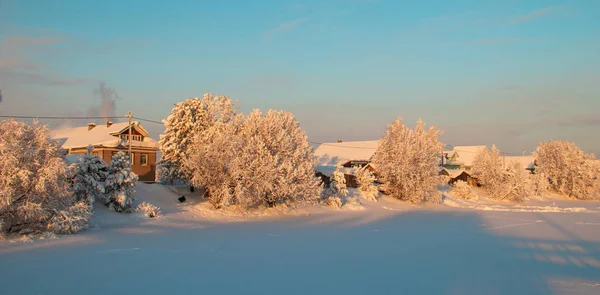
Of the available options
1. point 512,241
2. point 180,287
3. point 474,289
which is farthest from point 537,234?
point 180,287

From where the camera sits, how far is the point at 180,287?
38.9 ft

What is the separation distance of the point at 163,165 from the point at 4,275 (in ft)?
76.8

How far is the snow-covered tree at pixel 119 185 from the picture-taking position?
25109mm

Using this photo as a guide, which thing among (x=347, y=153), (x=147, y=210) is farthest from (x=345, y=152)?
(x=147, y=210)

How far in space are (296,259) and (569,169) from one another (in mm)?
61841

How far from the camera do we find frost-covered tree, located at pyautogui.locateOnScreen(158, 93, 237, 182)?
34125 millimetres

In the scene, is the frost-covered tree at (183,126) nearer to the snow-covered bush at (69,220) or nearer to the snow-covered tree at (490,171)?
the snow-covered bush at (69,220)

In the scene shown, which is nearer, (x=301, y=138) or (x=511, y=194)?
(x=301, y=138)

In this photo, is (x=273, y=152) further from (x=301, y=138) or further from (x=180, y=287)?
(x=180, y=287)

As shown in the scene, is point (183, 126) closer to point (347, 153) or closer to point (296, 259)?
point (296, 259)

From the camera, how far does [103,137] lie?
40469mm

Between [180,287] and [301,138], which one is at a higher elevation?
[301,138]

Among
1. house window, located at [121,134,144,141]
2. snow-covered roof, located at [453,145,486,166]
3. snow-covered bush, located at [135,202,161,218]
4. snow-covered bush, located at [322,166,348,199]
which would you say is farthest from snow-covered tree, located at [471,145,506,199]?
snow-covered bush, located at [135,202,161,218]

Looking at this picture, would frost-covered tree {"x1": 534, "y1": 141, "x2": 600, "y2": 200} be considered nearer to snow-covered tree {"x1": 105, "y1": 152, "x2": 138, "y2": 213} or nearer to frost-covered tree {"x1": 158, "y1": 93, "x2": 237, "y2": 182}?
frost-covered tree {"x1": 158, "y1": 93, "x2": 237, "y2": 182}
